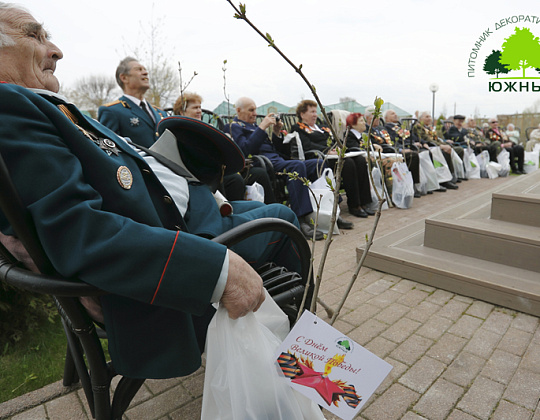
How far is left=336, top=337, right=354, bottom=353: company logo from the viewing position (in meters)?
0.91

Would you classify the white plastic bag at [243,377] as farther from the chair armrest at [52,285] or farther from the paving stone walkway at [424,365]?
the paving stone walkway at [424,365]

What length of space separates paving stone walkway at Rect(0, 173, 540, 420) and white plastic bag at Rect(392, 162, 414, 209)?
2791 mm

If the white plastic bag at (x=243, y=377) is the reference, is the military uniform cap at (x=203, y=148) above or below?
above

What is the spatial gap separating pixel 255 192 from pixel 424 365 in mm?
2200

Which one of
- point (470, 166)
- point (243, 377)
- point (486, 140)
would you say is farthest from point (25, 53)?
point (486, 140)

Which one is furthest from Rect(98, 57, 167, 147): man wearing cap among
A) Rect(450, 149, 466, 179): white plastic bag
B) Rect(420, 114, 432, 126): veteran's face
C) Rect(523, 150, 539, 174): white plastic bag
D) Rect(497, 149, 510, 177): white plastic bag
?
Rect(523, 150, 539, 174): white plastic bag

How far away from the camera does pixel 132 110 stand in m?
3.46

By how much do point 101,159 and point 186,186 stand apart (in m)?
0.43

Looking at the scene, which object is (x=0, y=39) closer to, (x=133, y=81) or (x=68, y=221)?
(x=68, y=221)

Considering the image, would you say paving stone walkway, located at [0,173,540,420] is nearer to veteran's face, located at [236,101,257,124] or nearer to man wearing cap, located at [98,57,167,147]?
man wearing cap, located at [98,57,167,147]

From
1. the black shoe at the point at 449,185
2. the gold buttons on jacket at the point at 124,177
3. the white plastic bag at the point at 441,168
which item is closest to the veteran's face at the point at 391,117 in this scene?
the white plastic bag at the point at 441,168

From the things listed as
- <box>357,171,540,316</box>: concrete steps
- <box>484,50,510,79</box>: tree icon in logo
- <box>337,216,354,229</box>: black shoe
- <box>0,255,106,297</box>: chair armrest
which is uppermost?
<box>484,50,510,79</box>: tree icon in logo

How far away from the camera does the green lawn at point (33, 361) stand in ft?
5.65

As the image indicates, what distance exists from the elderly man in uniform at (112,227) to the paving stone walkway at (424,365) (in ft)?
2.38
